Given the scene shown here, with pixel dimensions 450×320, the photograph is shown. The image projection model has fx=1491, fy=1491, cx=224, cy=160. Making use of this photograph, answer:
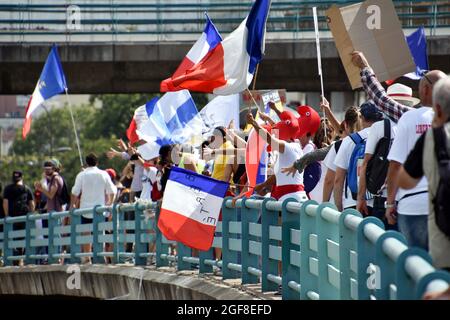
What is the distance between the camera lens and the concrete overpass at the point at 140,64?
31.7 m

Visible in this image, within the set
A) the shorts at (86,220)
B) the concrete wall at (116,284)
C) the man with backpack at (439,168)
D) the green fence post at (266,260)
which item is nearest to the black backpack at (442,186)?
the man with backpack at (439,168)

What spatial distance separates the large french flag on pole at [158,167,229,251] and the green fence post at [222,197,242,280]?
0.10 meters

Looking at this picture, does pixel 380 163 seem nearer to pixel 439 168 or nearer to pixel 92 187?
pixel 439 168

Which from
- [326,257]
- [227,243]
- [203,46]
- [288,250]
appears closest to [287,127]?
[288,250]

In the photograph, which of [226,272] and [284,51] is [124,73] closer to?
[284,51]

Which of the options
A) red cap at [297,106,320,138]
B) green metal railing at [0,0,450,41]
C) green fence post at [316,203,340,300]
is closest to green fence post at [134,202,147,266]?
red cap at [297,106,320,138]

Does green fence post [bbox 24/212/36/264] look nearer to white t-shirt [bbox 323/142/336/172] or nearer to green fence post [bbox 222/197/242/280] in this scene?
green fence post [bbox 222/197/242/280]

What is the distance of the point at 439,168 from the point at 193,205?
27.5ft

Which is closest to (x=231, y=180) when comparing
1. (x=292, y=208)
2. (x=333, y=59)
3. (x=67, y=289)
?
(x=292, y=208)

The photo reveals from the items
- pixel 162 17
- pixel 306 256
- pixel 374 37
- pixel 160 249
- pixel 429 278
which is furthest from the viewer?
pixel 162 17

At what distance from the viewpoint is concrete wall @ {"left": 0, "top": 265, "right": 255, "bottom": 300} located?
51.4 ft

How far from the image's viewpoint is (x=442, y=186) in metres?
7.56

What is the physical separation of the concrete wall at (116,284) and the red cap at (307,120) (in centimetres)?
173

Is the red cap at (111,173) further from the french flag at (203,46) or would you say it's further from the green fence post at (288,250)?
the green fence post at (288,250)
